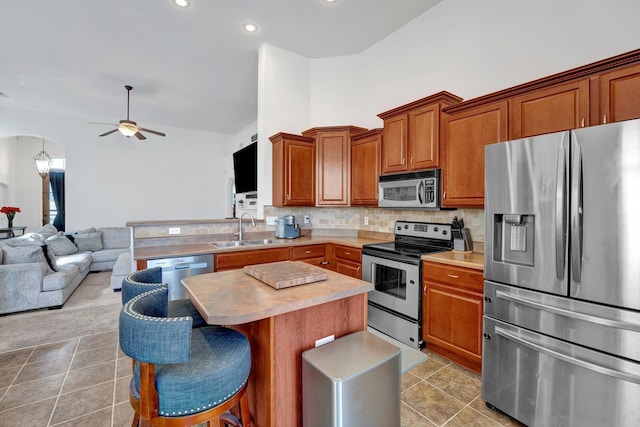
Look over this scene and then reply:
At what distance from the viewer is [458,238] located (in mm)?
2688

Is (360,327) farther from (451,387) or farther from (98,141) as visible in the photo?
(98,141)

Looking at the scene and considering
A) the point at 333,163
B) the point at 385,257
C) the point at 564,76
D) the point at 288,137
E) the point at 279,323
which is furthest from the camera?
the point at 333,163

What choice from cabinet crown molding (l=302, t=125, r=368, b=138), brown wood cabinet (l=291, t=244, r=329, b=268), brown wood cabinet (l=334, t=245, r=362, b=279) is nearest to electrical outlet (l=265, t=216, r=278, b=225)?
brown wood cabinet (l=291, t=244, r=329, b=268)

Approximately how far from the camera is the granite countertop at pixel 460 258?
2.13 meters

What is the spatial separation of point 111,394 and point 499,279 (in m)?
2.81

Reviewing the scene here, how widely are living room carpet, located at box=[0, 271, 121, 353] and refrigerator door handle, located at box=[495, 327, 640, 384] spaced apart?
376 cm

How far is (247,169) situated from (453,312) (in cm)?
498

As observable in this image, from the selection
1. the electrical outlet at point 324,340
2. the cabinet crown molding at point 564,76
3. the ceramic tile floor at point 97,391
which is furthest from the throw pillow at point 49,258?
the cabinet crown molding at point 564,76

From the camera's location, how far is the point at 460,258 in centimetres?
233

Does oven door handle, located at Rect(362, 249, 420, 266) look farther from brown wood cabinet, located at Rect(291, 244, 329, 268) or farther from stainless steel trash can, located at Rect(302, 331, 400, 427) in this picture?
stainless steel trash can, located at Rect(302, 331, 400, 427)

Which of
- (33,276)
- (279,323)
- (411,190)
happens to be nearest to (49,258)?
(33,276)

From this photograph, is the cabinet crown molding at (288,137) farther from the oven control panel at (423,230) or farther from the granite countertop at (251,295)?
the granite countertop at (251,295)

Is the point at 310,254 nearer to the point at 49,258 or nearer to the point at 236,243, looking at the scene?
the point at 236,243

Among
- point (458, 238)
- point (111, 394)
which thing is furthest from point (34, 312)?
point (458, 238)
